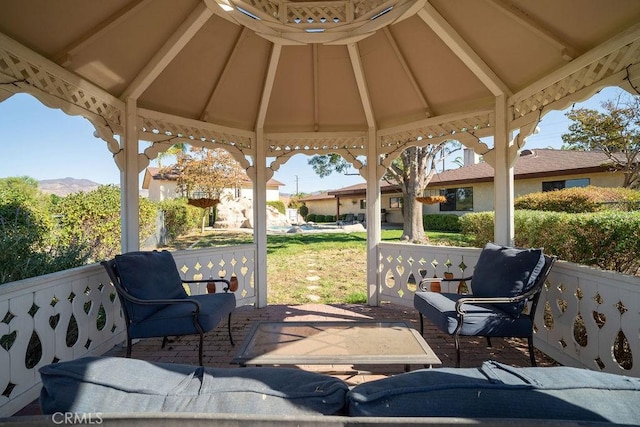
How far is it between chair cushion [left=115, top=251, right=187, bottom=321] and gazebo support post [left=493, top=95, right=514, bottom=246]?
12.7 feet

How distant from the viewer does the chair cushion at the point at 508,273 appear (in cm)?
302

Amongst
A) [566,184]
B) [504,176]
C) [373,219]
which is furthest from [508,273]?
[566,184]

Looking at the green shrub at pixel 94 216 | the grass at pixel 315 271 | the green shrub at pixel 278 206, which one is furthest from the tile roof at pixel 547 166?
the green shrub at pixel 278 206

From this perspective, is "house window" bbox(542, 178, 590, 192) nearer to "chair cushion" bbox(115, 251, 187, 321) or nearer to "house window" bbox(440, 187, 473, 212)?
"house window" bbox(440, 187, 473, 212)

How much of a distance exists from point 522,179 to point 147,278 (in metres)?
14.2

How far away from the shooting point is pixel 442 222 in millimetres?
16250

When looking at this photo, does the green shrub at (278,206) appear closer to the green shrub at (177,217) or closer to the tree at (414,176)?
the green shrub at (177,217)

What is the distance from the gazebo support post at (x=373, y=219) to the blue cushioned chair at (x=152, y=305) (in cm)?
267

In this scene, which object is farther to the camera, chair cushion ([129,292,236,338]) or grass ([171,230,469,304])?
grass ([171,230,469,304])

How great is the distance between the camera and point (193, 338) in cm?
389

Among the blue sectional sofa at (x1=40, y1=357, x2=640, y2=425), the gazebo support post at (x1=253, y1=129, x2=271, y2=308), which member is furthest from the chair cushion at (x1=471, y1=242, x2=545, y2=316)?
the gazebo support post at (x1=253, y1=129, x2=271, y2=308)

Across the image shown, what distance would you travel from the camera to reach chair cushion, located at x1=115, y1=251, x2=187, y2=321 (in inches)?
120

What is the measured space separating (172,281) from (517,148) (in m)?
4.25

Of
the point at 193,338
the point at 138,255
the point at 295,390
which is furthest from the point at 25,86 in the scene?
the point at 295,390
